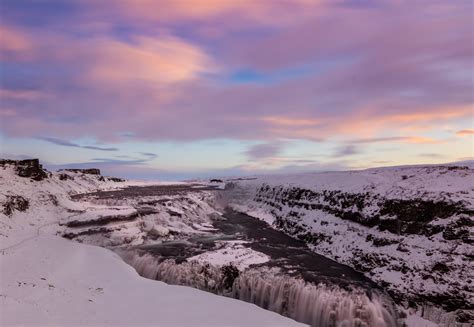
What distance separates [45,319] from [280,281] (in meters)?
11.9

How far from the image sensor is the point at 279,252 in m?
27.2

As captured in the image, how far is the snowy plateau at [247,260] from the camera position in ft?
51.3

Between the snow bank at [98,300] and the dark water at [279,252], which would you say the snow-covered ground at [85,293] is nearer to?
the snow bank at [98,300]

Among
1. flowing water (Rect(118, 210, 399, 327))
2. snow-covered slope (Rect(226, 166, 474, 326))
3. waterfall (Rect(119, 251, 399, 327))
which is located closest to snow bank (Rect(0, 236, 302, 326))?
waterfall (Rect(119, 251, 399, 327))

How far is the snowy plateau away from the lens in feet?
51.3

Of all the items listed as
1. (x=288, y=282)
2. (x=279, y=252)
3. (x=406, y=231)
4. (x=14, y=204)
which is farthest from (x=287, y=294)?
(x=14, y=204)

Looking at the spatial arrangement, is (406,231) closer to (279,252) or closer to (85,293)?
(279,252)

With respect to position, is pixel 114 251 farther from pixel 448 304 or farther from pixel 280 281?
pixel 448 304

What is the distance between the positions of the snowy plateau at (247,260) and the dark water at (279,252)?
0.67 feet

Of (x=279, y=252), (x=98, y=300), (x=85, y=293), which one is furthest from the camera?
(x=279, y=252)

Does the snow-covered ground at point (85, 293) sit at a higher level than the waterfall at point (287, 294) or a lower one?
higher

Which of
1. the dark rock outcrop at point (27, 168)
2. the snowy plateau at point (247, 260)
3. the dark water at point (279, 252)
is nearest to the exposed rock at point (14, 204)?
the snowy plateau at point (247, 260)

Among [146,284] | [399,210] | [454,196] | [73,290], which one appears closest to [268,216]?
[399,210]

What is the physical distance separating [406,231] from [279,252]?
9.07 m
